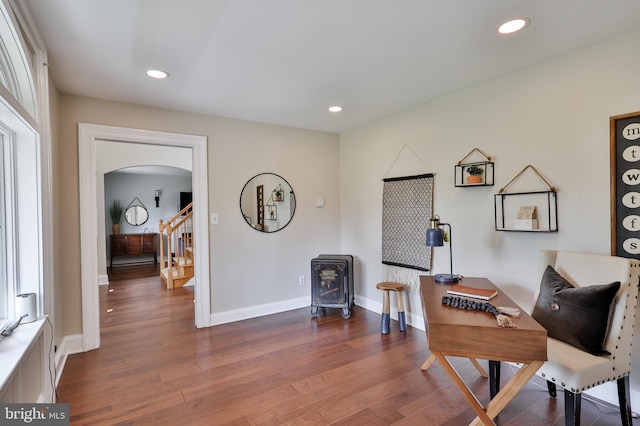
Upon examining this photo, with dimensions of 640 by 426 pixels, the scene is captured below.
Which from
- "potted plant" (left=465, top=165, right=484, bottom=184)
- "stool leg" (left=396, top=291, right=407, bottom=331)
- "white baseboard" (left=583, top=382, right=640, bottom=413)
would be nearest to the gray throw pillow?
"white baseboard" (left=583, top=382, right=640, bottom=413)

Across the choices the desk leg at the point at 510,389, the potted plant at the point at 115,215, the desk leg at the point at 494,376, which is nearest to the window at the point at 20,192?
the desk leg at the point at 510,389

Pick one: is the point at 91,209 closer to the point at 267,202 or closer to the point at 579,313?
the point at 267,202

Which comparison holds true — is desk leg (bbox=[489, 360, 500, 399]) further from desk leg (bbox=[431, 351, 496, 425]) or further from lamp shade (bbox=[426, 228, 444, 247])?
lamp shade (bbox=[426, 228, 444, 247])

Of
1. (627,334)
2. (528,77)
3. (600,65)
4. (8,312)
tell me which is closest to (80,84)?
(8,312)

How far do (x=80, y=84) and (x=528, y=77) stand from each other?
3.64m

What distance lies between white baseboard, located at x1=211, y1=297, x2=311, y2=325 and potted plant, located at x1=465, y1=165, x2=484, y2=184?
252 centimetres

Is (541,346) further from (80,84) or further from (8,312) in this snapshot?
(80,84)

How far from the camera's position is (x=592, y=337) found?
172 centimetres

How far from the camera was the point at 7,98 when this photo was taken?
58.6 inches

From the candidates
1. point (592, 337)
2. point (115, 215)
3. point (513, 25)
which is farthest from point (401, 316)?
point (115, 215)

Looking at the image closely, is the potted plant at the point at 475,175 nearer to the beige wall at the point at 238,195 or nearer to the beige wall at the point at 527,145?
the beige wall at the point at 527,145

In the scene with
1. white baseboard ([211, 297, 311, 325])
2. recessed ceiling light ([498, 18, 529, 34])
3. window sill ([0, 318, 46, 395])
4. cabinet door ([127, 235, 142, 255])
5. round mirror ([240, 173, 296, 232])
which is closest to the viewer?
window sill ([0, 318, 46, 395])

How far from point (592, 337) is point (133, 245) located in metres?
8.64

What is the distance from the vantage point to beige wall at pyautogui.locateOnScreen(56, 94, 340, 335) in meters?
2.88
